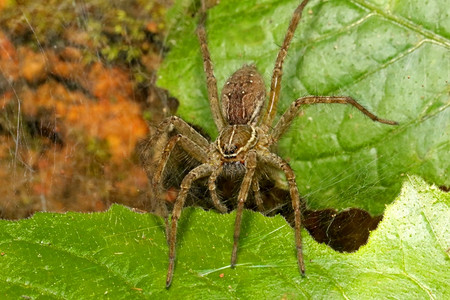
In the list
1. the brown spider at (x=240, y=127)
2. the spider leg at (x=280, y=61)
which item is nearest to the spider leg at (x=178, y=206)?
the brown spider at (x=240, y=127)

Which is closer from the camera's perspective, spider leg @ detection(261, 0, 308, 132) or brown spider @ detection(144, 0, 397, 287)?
brown spider @ detection(144, 0, 397, 287)

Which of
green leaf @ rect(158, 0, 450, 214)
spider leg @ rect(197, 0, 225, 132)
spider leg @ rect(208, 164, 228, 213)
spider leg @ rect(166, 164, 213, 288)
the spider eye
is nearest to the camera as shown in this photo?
spider leg @ rect(166, 164, 213, 288)

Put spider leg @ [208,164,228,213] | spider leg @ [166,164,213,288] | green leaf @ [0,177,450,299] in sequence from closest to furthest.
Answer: green leaf @ [0,177,450,299] < spider leg @ [166,164,213,288] < spider leg @ [208,164,228,213]

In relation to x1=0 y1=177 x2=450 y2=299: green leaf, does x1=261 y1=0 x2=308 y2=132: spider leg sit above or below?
above

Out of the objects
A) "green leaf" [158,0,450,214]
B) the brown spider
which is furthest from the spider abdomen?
"green leaf" [158,0,450,214]


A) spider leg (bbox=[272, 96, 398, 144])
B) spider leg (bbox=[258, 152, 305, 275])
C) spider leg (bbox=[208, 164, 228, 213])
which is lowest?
spider leg (bbox=[208, 164, 228, 213])

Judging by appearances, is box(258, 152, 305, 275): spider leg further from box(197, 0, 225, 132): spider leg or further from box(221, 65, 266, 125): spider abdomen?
box(197, 0, 225, 132): spider leg

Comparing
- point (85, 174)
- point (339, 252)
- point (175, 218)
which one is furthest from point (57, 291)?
point (85, 174)
